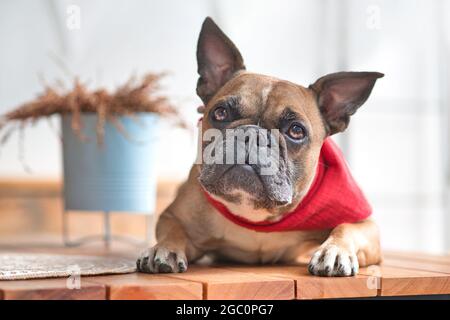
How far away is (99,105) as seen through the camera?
8.44 ft

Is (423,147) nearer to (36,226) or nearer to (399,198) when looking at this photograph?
(399,198)

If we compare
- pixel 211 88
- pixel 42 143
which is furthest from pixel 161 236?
pixel 42 143

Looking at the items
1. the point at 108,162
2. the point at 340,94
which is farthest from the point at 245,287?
the point at 108,162

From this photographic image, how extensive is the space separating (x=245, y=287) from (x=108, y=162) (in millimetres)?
1283

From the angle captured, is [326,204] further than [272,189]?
Yes

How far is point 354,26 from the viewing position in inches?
148

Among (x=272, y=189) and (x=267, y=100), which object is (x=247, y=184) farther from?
(x=267, y=100)

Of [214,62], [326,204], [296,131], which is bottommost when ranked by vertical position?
[326,204]

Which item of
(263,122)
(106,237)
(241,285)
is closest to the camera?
(241,285)

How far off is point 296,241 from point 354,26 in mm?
2162

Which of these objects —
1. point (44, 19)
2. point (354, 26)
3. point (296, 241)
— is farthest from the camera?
point (354, 26)

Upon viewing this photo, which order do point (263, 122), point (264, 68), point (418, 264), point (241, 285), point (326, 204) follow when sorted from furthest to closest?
point (264, 68) → point (418, 264) → point (326, 204) → point (263, 122) → point (241, 285)

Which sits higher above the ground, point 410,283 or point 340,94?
point 340,94

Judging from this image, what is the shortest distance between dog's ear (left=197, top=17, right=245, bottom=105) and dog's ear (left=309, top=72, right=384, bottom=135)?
22 cm
